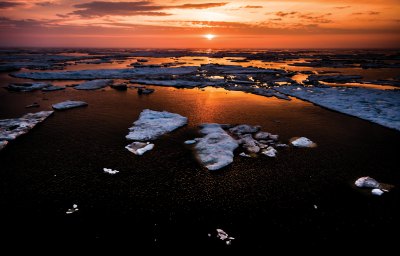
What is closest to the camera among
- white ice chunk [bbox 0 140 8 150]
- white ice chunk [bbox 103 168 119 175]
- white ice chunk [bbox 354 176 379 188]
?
white ice chunk [bbox 354 176 379 188]

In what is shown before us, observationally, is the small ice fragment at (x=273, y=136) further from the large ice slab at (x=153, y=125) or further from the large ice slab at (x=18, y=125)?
the large ice slab at (x=18, y=125)

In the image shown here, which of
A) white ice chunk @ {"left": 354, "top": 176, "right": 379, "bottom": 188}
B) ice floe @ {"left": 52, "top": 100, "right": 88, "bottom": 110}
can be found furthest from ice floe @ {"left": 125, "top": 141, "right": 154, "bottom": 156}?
ice floe @ {"left": 52, "top": 100, "right": 88, "bottom": 110}

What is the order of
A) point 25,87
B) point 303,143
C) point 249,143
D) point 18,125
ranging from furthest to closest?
1. point 25,87
2. point 18,125
3. point 303,143
4. point 249,143

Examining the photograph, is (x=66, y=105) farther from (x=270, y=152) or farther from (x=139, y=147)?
(x=270, y=152)

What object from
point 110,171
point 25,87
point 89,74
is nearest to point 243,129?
point 110,171

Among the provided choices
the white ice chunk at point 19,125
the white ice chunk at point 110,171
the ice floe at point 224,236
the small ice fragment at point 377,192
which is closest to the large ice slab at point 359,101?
the small ice fragment at point 377,192

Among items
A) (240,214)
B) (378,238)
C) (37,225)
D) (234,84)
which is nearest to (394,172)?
(378,238)

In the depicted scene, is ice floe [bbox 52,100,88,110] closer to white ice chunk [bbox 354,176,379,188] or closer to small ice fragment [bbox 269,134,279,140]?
small ice fragment [bbox 269,134,279,140]
